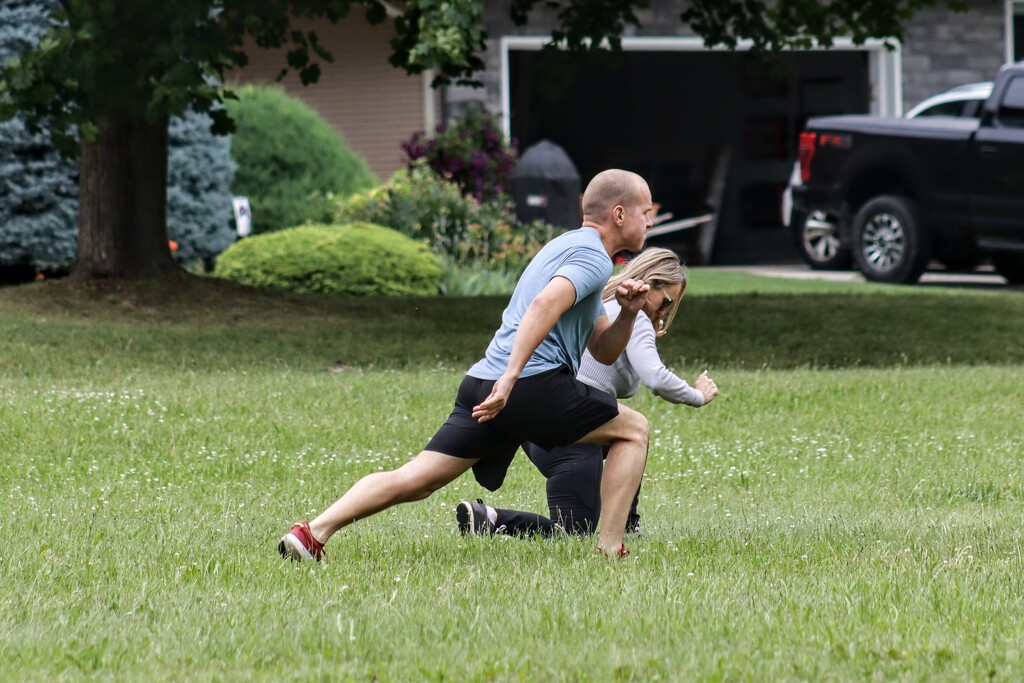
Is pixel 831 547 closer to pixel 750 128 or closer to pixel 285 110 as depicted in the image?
pixel 285 110

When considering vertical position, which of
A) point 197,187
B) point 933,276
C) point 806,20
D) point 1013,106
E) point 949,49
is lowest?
point 933,276

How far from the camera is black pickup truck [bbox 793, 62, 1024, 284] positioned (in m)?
17.0

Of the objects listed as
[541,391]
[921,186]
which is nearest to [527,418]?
[541,391]

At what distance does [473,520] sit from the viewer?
5945 millimetres

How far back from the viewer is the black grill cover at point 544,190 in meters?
20.4

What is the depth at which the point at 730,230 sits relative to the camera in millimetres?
27328

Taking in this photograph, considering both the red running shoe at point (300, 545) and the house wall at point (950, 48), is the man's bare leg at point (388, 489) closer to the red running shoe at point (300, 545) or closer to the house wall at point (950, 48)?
the red running shoe at point (300, 545)

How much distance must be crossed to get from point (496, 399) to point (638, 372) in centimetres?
90

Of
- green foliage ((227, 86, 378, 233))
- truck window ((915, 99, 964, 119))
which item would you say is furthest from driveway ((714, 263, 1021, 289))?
green foliage ((227, 86, 378, 233))

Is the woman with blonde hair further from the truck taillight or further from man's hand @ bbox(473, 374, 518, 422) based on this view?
the truck taillight

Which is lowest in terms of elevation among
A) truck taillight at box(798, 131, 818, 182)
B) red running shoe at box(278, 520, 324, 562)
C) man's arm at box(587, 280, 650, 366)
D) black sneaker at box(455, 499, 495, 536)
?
black sneaker at box(455, 499, 495, 536)

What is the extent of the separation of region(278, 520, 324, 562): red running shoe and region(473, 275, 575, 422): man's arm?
0.76 m

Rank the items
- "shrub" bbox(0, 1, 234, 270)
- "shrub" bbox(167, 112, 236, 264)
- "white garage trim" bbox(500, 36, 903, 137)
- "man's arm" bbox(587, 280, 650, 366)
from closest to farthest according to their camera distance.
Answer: "man's arm" bbox(587, 280, 650, 366)
"shrub" bbox(0, 1, 234, 270)
"shrub" bbox(167, 112, 236, 264)
"white garage trim" bbox(500, 36, 903, 137)

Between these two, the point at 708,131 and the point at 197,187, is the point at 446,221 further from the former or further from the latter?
the point at 708,131
